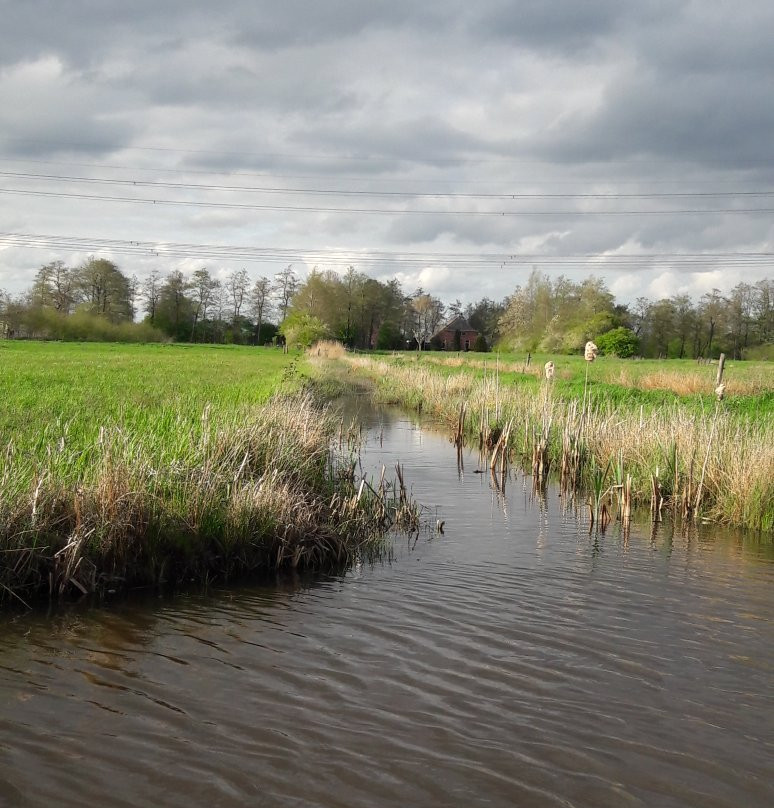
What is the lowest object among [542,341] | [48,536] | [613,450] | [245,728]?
[245,728]

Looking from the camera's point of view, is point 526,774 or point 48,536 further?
point 48,536

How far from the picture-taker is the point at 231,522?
715 cm

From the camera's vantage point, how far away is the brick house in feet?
330

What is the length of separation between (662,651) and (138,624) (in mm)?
4135

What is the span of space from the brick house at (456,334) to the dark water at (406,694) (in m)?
92.3

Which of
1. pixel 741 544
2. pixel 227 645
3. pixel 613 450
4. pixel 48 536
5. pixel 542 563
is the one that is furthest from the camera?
pixel 613 450

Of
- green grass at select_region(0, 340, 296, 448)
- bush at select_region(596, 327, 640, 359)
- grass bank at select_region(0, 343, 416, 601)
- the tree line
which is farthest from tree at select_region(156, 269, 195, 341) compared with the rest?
grass bank at select_region(0, 343, 416, 601)

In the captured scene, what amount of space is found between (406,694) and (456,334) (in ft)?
318

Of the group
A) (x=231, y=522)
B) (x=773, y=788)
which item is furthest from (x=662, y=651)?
(x=231, y=522)

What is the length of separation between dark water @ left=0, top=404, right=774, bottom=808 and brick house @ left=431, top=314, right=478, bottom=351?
303 ft

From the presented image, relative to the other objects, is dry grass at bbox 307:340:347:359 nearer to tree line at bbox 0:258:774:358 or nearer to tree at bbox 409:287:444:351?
tree line at bbox 0:258:774:358

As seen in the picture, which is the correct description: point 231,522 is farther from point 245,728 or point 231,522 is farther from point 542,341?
point 542,341

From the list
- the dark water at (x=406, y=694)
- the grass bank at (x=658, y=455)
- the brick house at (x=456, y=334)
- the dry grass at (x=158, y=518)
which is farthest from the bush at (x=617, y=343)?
the dry grass at (x=158, y=518)

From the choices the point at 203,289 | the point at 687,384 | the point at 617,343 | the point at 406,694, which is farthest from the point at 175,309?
the point at 406,694
